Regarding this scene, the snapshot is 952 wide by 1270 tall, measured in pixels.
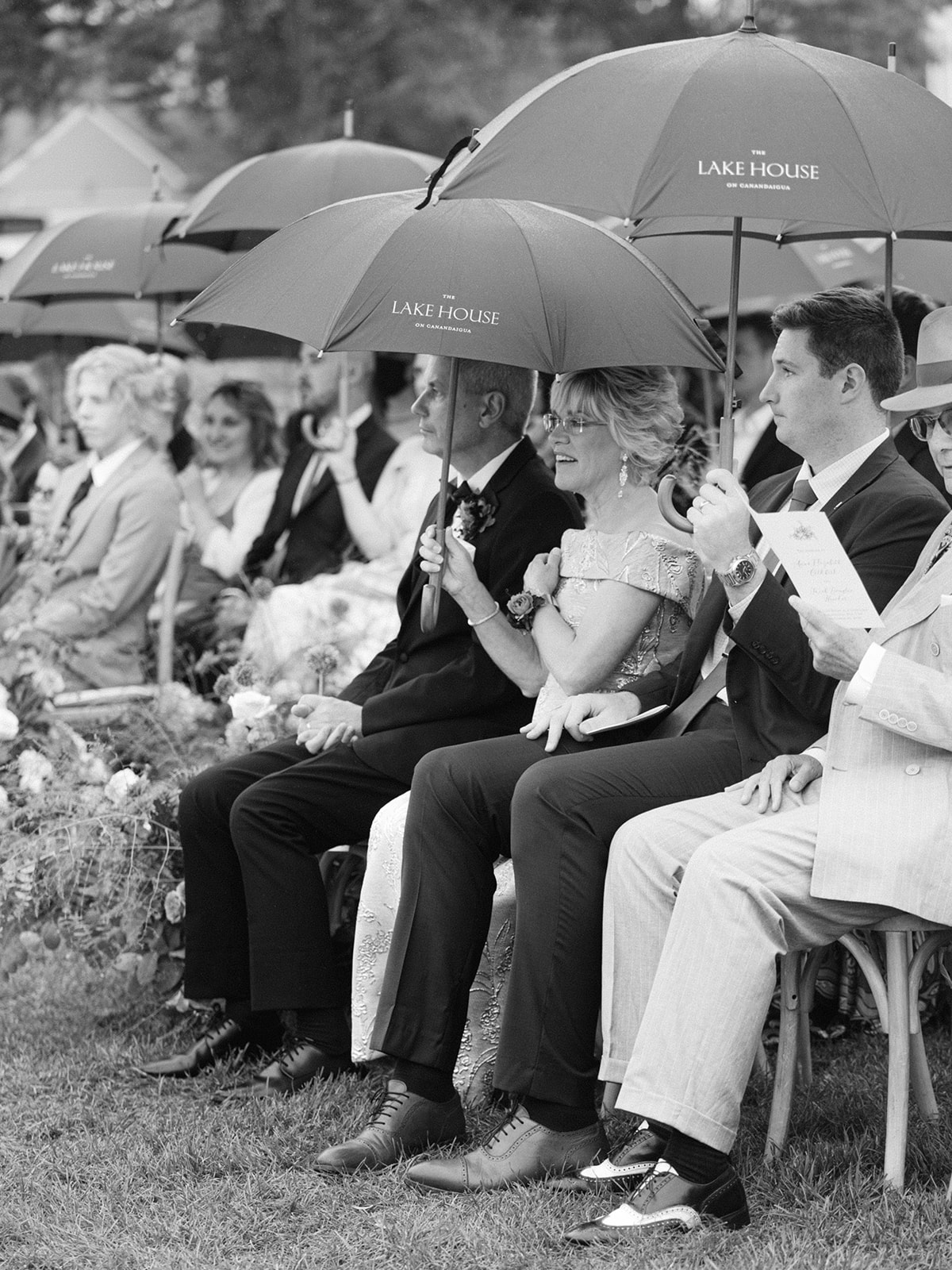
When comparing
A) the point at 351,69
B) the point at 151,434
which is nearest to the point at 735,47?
the point at 151,434

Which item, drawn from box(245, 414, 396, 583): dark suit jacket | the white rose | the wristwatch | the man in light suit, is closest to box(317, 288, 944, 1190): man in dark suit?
the wristwatch

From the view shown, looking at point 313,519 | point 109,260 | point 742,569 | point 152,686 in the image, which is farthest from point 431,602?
point 109,260

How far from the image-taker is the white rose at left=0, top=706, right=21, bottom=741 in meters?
5.45

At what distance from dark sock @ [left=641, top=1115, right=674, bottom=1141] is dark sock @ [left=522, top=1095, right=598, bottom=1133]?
0.23m

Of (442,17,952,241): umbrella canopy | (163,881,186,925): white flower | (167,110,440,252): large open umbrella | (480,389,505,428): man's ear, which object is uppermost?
(167,110,440,252): large open umbrella

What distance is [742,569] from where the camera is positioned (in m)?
3.60

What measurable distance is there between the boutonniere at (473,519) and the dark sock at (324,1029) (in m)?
1.21

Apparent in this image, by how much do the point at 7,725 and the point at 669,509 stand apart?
8.02 feet

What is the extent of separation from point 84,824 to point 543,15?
17468mm

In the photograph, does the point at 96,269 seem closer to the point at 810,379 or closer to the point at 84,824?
the point at 84,824

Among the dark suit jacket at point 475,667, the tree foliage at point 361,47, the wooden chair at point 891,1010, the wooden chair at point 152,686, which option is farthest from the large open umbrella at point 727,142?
the tree foliage at point 361,47

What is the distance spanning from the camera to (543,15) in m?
20.5

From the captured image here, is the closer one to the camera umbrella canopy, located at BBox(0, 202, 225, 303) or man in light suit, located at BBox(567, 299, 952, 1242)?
man in light suit, located at BBox(567, 299, 952, 1242)

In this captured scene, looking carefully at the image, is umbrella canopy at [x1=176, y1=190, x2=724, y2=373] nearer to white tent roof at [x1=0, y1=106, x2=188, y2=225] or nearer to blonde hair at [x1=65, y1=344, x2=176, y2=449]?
blonde hair at [x1=65, y1=344, x2=176, y2=449]
